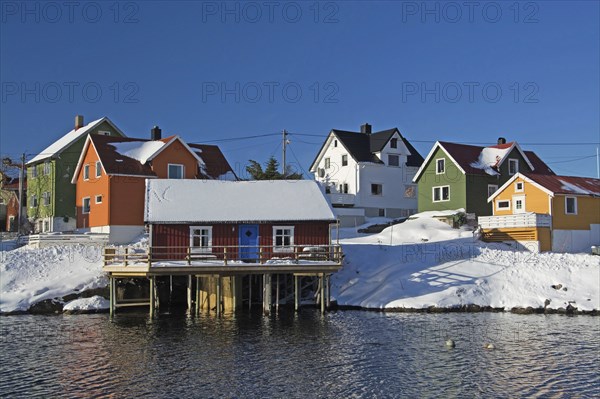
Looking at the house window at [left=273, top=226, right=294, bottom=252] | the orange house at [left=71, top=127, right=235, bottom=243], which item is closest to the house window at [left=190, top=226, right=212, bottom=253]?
the house window at [left=273, top=226, right=294, bottom=252]

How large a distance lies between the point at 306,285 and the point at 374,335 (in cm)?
1051

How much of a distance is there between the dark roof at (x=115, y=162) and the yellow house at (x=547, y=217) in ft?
85.0

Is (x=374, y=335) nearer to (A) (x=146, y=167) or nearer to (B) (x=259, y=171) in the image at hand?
(A) (x=146, y=167)

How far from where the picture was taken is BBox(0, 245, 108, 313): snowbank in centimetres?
3638

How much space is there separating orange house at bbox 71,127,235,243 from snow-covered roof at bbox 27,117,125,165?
4.56 meters

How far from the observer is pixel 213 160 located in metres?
56.0

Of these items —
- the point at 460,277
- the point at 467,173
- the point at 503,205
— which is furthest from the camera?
the point at 467,173

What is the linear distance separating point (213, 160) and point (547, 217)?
2758 centimetres

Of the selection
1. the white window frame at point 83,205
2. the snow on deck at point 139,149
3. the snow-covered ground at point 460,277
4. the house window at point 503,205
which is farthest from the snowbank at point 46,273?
the house window at point 503,205

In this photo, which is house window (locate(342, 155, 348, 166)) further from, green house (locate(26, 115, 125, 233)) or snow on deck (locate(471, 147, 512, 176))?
green house (locate(26, 115, 125, 233))

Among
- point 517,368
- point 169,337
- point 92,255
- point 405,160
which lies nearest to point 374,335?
point 517,368

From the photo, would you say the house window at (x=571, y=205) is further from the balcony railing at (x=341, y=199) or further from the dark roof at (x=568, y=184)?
the balcony railing at (x=341, y=199)

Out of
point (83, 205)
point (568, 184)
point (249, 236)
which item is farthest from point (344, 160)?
point (249, 236)

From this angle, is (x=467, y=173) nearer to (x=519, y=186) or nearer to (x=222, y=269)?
(x=519, y=186)
